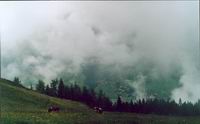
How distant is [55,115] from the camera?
54.5 metres

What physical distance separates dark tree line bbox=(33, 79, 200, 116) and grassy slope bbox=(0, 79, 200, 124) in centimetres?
109

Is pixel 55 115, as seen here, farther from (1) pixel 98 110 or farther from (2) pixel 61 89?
(2) pixel 61 89

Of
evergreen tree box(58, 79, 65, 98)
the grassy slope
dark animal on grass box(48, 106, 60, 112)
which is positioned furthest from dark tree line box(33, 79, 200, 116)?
dark animal on grass box(48, 106, 60, 112)

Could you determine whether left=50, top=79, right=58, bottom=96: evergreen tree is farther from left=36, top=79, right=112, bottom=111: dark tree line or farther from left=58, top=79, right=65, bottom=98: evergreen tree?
left=58, top=79, right=65, bottom=98: evergreen tree

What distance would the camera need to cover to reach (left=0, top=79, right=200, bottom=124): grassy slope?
5162 centimetres

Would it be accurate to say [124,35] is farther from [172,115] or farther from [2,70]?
[2,70]

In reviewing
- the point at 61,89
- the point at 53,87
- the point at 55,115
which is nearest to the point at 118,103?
the point at 55,115

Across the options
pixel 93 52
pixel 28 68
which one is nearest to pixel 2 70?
pixel 28 68

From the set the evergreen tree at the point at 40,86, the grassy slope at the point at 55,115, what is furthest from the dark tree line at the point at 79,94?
the evergreen tree at the point at 40,86

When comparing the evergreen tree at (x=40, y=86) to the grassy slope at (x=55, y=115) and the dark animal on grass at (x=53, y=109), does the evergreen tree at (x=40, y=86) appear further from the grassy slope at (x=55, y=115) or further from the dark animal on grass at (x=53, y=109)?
the dark animal on grass at (x=53, y=109)

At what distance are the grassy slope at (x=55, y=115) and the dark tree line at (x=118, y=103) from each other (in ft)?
3.56

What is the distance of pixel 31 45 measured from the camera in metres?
66.1

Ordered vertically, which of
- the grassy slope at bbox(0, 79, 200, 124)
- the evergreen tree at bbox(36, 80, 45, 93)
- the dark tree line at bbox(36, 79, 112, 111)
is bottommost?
the grassy slope at bbox(0, 79, 200, 124)

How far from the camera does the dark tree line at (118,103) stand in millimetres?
54522
